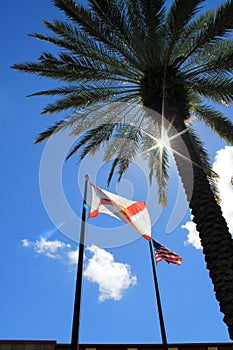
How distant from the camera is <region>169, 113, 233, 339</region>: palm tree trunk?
19.4 ft

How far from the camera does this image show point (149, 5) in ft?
30.7

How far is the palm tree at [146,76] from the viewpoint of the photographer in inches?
360

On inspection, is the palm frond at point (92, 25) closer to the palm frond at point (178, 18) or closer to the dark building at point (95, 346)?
the palm frond at point (178, 18)

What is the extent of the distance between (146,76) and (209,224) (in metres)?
5.53

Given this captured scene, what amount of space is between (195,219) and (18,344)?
10.0 meters

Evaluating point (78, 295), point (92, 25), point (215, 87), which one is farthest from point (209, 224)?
point (92, 25)

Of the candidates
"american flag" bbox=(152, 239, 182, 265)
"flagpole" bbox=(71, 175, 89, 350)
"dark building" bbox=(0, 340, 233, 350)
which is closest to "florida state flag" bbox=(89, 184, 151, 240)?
"american flag" bbox=(152, 239, 182, 265)

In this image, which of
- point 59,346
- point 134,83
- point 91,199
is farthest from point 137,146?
point 59,346

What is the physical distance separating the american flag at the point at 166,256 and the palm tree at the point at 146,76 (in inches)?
98.4

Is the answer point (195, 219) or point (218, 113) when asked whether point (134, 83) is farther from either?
point (195, 219)

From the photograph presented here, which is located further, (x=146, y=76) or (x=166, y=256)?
(x=166, y=256)

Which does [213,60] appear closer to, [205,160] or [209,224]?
[205,160]

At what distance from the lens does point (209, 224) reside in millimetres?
6871

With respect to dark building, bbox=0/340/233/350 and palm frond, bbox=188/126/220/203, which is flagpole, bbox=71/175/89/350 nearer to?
palm frond, bbox=188/126/220/203
